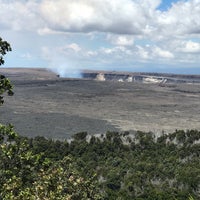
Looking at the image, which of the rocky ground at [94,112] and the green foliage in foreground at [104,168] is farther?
the rocky ground at [94,112]

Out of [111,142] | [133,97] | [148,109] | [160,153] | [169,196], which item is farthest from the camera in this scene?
[133,97]

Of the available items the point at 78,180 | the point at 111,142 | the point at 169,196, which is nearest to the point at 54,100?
the point at 111,142

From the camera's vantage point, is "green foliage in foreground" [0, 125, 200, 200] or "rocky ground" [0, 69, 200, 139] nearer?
"green foliage in foreground" [0, 125, 200, 200]

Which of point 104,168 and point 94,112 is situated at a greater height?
point 104,168

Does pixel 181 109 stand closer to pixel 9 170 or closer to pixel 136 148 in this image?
pixel 136 148
